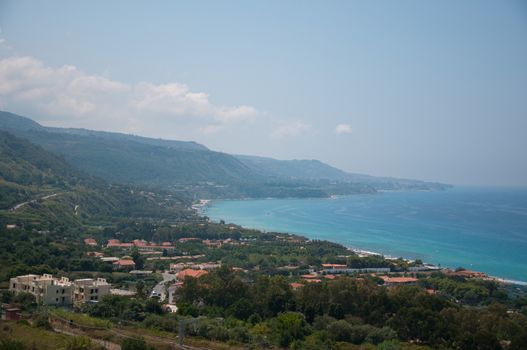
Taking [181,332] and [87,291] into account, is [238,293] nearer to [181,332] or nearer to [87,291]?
[87,291]

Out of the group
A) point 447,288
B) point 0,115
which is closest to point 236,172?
point 0,115

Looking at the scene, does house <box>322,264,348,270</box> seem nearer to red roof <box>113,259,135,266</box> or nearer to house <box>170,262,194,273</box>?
house <box>170,262,194,273</box>

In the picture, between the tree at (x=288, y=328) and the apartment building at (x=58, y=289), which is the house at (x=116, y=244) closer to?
the apartment building at (x=58, y=289)

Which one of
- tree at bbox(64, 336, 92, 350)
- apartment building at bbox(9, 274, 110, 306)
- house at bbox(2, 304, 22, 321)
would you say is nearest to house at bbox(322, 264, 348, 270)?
apartment building at bbox(9, 274, 110, 306)

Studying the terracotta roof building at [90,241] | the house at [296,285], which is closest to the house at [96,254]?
the terracotta roof building at [90,241]

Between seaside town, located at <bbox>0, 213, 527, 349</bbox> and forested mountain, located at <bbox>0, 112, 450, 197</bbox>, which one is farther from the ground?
forested mountain, located at <bbox>0, 112, 450, 197</bbox>
